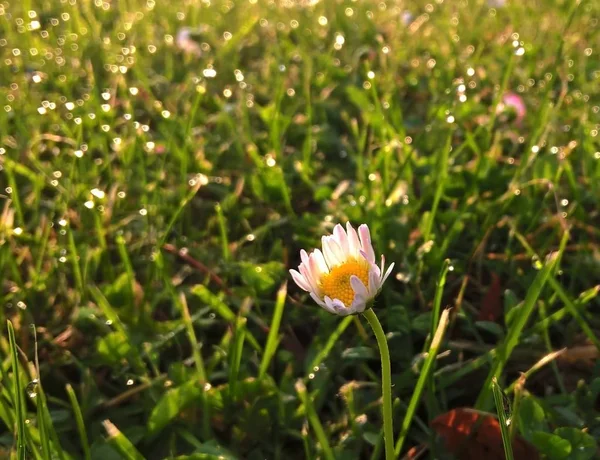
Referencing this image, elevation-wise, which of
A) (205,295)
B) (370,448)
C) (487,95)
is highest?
(487,95)

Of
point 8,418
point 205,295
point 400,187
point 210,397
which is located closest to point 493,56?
point 400,187

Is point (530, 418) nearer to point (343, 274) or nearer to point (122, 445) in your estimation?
point (343, 274)

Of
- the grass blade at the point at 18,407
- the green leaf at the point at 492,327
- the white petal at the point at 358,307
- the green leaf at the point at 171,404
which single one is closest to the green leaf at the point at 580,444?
the green leaf at the point at 492,327

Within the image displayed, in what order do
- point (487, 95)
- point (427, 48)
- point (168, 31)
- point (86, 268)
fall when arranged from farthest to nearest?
point (168, 31)
point (427, 48)
point (487, 95)
point (86, 268)

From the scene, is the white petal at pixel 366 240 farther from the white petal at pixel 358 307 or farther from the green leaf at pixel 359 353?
the green leaf at pixel 359 353

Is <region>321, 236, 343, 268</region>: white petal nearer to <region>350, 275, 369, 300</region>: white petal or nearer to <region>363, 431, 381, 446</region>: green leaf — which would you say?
<region>350, 275, 369, 300</region>: white petal

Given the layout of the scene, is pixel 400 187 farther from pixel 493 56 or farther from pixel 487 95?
pixel 493 56

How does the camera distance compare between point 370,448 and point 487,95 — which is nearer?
point 370,448

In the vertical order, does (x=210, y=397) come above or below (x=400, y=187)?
below
